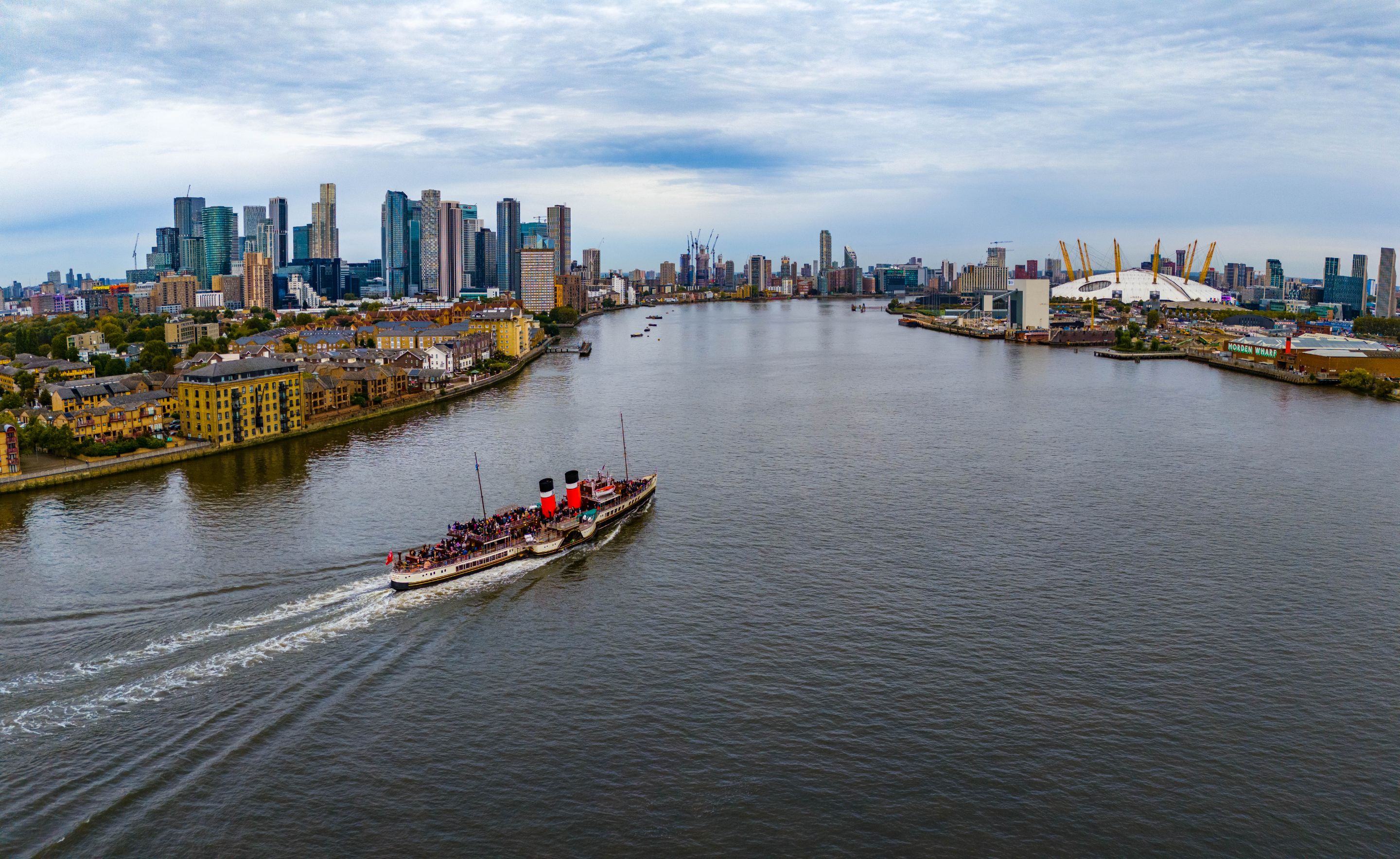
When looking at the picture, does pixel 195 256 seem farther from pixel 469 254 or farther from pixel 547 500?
pixel 547 500

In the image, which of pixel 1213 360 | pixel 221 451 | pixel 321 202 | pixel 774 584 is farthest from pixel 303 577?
pixel 321 202

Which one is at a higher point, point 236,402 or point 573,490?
point 236,402

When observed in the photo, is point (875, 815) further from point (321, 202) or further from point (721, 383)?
point (321, 202)

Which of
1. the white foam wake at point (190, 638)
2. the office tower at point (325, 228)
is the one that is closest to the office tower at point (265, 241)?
the office tower at point (325, 228)

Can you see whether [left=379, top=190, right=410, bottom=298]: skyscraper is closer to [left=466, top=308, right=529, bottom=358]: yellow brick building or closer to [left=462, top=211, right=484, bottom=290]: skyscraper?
[left=462, top=211, right=484, bottom=290]: skyscraper

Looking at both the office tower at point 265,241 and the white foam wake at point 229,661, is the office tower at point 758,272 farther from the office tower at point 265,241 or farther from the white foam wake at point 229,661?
the white foam wake at point 229,661

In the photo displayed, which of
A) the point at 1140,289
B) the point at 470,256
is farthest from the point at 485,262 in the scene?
the point at 1140,289
